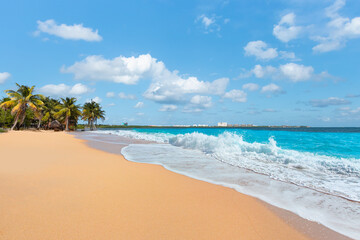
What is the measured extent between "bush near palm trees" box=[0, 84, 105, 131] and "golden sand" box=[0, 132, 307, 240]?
34.1 meters

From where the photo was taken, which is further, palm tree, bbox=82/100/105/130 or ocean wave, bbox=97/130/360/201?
palm tree, bbox=82/100/105/130

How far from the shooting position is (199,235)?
92.5 inches

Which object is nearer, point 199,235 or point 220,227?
point 199,235

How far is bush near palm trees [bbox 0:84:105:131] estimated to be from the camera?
3020 centimetres

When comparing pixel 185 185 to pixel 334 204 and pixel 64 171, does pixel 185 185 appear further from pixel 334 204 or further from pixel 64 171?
pixel 64 171

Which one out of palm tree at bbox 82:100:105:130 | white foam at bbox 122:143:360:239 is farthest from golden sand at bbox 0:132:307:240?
palm tree at bbox 82:100:105:130

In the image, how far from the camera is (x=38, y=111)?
116 feet

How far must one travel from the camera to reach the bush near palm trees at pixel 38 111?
30.2 metres

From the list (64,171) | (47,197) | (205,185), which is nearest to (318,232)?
(205,185)

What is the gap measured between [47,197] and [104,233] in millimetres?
1747

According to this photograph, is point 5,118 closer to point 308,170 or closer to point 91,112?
point 91,112

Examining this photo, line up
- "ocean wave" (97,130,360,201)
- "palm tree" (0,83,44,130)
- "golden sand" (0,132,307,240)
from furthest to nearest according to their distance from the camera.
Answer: "palm tree" (0,83,44,130), "ocean wave" (97,130,360,201), "golden sand" (0,132,307,240)

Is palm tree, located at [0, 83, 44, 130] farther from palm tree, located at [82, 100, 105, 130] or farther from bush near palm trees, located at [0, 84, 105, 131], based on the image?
palm tree, located at [82, 100, 105, 130]

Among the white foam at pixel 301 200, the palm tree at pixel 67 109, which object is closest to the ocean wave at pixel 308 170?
the white foam at pixel 301 200
